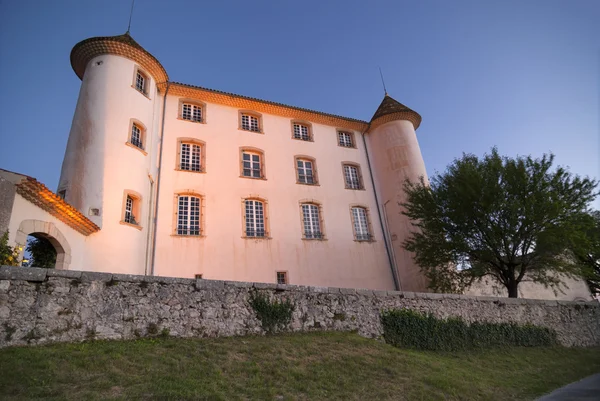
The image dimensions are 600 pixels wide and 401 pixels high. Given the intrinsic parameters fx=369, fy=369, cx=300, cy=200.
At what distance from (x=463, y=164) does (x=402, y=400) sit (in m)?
12.0

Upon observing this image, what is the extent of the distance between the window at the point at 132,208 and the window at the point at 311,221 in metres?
7.51

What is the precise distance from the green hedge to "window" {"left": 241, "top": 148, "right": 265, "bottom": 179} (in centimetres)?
1055

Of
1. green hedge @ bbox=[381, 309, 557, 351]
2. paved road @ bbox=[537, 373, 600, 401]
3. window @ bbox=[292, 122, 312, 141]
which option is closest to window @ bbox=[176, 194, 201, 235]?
window @ bbox=[292, 122, 312, 141]

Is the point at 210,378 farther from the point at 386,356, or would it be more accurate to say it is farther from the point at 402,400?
the point at 386,356

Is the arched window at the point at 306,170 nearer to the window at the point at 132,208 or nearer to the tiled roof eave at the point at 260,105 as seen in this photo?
the tiled roof eave at the point at 260,105

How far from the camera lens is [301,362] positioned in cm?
700

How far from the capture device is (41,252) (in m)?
11.8

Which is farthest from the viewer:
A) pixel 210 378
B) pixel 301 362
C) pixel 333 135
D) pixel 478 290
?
pixel 333 135

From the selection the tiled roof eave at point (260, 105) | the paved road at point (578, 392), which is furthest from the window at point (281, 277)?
the paved road at point (578, 392)

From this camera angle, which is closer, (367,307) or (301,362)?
(301,362)

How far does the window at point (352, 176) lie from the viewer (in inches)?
816

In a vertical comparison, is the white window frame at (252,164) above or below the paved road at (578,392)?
above

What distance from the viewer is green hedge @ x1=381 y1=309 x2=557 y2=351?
32.8 feet

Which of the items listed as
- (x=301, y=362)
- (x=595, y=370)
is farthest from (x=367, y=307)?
(x=595, y=370)
